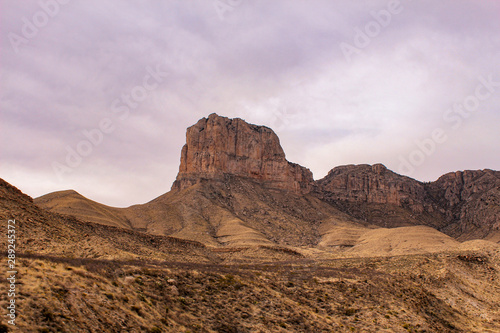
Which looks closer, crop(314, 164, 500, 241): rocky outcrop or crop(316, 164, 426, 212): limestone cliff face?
crop(314, 164, 500, 241): rocky outcrop

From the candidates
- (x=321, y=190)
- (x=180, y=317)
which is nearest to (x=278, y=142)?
(x=321, y=190)

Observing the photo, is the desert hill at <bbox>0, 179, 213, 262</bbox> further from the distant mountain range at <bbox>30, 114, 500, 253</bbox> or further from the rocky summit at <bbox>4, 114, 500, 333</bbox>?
the distant mountain range at <bbox>30, 114, 500, 253</bbox>

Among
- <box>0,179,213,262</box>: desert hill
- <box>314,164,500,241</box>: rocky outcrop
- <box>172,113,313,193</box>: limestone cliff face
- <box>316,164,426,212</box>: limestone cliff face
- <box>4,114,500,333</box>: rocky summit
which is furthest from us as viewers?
<box>316,164,426,212</box>: limestone cliff face

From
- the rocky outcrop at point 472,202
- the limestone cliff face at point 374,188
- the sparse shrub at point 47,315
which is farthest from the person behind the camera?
the limestone cliff face at point 374,188

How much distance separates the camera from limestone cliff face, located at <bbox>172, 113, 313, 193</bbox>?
464ft

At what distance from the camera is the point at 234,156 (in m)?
149

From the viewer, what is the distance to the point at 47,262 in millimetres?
19047

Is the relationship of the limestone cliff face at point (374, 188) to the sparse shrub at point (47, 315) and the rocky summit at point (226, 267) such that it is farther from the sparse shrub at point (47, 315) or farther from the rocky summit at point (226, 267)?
the sparse shrub at point (47, 315)

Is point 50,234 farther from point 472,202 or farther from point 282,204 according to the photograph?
point 472,202

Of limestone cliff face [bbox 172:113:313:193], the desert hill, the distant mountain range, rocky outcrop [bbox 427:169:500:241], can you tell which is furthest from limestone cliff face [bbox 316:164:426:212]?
the desert hill

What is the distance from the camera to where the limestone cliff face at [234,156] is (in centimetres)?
14138

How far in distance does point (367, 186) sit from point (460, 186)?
166 feet

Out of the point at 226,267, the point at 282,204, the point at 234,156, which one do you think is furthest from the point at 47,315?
the point at 234,156

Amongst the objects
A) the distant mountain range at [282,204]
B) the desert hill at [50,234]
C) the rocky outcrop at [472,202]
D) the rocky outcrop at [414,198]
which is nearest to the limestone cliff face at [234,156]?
the distant mountain range at [282,204]
